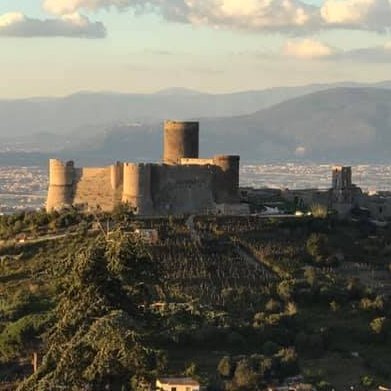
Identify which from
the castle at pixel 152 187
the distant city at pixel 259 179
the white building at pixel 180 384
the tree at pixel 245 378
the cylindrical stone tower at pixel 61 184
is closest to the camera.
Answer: the white building at pixel 180 384

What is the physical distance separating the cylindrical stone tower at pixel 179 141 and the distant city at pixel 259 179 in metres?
34.2

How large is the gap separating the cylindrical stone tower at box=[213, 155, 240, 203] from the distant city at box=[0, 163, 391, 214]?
36.6 metres

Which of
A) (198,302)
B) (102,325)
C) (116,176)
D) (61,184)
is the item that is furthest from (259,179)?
(102,325)

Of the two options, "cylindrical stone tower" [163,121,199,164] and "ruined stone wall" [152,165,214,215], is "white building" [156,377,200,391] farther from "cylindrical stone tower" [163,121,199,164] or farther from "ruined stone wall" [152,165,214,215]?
"cylindrical stone tower" [163,121,199,164]

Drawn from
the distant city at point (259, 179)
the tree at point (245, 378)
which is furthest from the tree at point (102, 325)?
the distant city at point (259, 179)

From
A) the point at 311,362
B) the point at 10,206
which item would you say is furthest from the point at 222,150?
the point at 311,362

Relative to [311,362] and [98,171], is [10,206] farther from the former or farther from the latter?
[311,362]

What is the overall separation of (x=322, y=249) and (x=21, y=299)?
889 centimetres

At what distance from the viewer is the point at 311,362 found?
27672 mm

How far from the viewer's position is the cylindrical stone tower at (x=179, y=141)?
40.6 m

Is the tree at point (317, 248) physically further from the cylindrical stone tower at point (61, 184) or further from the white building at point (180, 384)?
the white building at point (180, 384)

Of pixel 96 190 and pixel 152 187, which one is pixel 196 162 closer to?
pixel 152 187

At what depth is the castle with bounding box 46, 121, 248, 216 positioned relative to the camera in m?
37.6

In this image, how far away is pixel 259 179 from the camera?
126m
